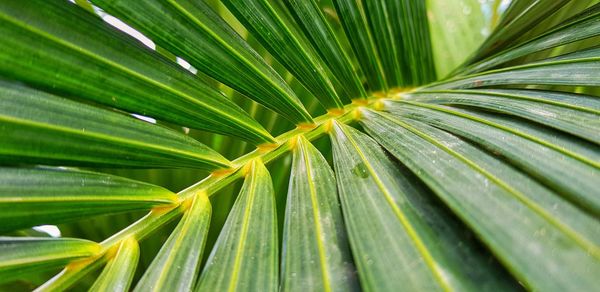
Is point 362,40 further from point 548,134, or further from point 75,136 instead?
point 75,136

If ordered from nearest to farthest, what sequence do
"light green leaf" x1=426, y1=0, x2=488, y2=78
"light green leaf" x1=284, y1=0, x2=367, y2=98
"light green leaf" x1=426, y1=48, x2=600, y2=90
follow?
"light green leaf" x1=426, y1=48, x2=600, y2=90 → "light green leaf" x1=284, y1=0, x2=367, y2=98 → "light green leaf" x1=426, y1=0, x2=488, y2=78

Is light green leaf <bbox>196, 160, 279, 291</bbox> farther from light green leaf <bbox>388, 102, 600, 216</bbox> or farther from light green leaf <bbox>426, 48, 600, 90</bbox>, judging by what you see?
Result: light green leaf <bbox>426, 48, 600, 90</bbox>

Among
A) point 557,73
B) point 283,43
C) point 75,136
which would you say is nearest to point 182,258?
point 75,136

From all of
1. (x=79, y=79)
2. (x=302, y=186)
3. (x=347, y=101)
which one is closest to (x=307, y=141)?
(x=302, y=186)

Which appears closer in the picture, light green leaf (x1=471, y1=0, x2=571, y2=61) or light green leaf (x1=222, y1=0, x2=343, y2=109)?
light green leaf (x1=222, y1=0, x2=343, y2=109)

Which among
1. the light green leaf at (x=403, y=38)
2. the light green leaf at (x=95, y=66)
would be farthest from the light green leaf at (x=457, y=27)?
the light green leaf at (x=95, y=66)

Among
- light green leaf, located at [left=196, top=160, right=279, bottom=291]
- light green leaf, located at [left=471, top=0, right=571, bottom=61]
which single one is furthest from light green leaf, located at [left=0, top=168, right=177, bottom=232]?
light green leaf, located at [left=471, top=0, right=571, bottom=61]

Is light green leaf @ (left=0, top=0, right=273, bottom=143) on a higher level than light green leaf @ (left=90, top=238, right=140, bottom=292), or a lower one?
higher

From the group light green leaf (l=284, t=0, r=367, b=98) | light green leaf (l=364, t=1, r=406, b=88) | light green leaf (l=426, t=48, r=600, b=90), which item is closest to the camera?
light green leaf (l=426, t=48, r=600, b=90)
